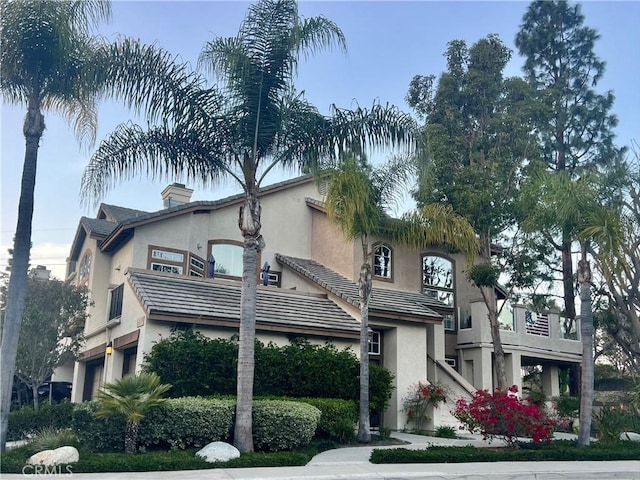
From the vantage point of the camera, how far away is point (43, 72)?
1275 centimetres

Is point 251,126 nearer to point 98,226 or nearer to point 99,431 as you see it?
point 99,431

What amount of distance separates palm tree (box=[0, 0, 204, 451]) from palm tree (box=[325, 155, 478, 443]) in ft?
17.5

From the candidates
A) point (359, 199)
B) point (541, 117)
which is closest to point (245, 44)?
point (359, 199)

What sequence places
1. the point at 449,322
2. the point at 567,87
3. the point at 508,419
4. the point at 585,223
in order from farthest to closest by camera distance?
the point at 567,87 → the point at 449,322 → the point at 585,223 → the point at 508,419

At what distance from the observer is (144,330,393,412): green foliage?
1479cm

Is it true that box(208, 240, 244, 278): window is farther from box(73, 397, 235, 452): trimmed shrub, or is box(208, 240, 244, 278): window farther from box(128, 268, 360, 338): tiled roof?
box(73, 397, 235, 452): trimmed shrub

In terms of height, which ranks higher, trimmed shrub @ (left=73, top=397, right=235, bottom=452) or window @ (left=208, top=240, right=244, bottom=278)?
window @ (left=208, top=240, right=244, bottom=278)

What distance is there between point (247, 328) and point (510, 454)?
611cm

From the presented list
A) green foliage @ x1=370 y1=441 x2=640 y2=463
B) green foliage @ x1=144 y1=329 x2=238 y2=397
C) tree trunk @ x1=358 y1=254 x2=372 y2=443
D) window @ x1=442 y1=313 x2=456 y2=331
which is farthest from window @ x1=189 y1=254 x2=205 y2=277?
green foliage @ x1=370 y1=441 x2=640 y2=463

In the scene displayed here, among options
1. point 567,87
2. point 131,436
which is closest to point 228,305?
point 131,436

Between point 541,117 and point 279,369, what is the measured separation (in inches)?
687

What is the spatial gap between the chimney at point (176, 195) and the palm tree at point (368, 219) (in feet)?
33.0

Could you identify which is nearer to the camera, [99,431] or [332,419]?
[99,431]

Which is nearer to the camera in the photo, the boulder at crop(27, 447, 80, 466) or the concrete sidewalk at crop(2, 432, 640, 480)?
the concrete sidewalk at crop(2, 432, 640, 480)
